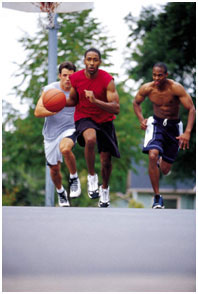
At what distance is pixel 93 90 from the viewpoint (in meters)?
7.80

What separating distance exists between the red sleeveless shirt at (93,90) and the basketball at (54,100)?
27 cm

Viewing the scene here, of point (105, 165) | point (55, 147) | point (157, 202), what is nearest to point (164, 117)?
point (105, 165)

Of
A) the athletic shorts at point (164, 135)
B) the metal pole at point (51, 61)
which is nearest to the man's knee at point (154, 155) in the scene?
the athletic shorts at point (164, 135)

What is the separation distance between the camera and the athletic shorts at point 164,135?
8180 mm

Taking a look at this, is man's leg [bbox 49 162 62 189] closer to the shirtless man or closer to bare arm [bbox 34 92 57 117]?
bare arm [bbox 34 92 57 117]

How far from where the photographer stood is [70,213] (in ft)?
18.9

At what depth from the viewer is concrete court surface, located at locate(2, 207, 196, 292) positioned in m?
4.17

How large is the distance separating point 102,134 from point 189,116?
4.42 feet

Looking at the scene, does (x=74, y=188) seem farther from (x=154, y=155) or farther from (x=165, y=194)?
(x=165, y=194)

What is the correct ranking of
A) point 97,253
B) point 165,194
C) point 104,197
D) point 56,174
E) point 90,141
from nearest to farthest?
1. point 97,253
2. point 90,141
3. point 104,197
4. point 56,174
5. point 165,194

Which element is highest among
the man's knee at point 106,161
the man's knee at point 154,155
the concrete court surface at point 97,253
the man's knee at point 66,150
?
the man's knee at point 66,150

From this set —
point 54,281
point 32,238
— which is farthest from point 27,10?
point 54,281

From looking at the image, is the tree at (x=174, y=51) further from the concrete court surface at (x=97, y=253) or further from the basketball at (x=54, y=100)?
the concrete court surface at (x=97, y=253)

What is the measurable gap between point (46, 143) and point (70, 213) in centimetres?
322
